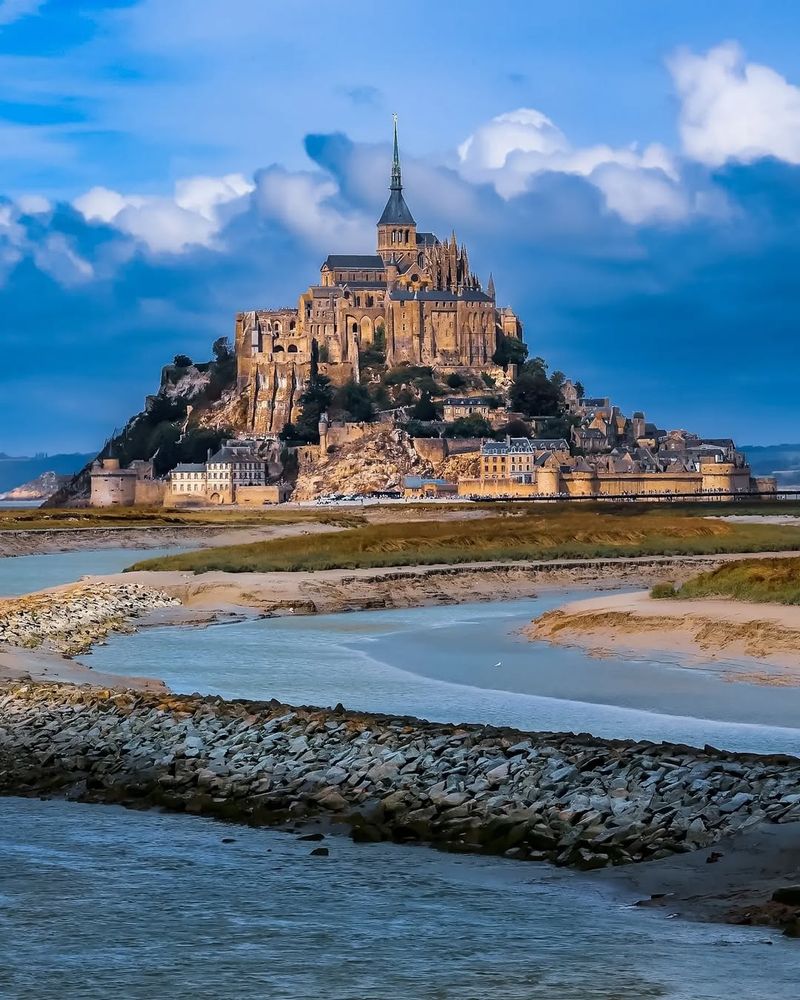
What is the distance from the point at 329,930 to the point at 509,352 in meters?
143

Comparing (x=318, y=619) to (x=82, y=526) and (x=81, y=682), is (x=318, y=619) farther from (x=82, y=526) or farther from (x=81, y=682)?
(x=82, y=526)

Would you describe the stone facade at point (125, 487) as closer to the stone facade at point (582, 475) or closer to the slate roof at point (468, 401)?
the slate roof at point (468, 401)

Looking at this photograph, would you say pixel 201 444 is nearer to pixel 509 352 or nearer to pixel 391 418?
pixel 391 418

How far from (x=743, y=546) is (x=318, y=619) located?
23.6 m

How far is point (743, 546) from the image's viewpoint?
53594 mm

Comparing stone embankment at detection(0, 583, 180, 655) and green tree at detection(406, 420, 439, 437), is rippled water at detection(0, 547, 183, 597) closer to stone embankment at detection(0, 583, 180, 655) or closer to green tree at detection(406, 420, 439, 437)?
stone embankment at detection(0, 583, 180, 655)

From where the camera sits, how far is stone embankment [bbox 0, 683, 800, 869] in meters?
12.2

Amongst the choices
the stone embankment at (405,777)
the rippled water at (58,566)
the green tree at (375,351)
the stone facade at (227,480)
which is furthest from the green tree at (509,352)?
the stone embankment at (405,777)

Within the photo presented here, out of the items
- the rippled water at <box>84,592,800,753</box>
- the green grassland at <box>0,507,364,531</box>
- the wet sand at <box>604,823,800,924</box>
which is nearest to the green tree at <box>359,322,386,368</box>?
the green grassland at <box>0,507,364,531</box>

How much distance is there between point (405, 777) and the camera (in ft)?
44.9

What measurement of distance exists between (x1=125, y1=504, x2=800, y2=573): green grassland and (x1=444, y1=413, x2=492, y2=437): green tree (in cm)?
6998

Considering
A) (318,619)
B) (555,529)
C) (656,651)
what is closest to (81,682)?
(656,651)

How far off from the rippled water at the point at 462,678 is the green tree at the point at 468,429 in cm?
10394

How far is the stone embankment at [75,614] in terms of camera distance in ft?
90.0
